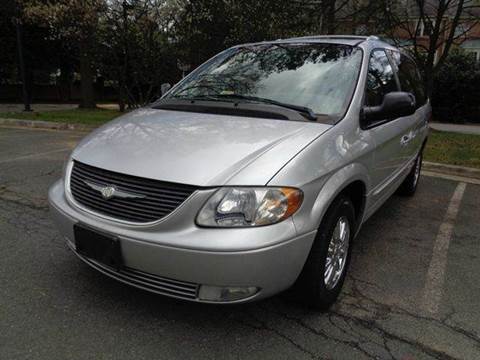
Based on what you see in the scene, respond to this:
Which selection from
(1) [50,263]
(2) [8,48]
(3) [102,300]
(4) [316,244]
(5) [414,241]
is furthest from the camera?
(2) [8,48]

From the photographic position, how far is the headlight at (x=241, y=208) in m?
2.26

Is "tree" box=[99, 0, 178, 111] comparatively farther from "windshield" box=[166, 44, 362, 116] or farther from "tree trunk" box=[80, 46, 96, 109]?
"windshield" box=[166, 44, 362, 116]

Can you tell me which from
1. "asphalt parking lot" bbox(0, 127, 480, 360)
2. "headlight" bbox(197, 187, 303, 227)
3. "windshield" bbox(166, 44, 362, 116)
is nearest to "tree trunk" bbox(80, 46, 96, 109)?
"asphalt parking lot" bbox(0, 127, 480, 360)

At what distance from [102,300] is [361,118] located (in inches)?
81.9

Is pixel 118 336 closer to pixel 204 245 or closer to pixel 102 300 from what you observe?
pixel 102 300

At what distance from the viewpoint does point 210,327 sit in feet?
8.59

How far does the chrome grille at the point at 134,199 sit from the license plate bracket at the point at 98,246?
0.12 metres

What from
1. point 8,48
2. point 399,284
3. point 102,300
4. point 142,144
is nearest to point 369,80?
point 399,284

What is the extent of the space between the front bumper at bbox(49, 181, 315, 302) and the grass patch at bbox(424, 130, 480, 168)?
613 cm

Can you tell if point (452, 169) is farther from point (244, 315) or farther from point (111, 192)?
point (111, 192)

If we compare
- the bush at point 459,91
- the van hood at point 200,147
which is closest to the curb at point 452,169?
the van hood at point 200,147

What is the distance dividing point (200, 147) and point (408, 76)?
124 inches

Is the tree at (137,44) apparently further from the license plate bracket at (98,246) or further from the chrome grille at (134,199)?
the license plate bracket at (98,246)

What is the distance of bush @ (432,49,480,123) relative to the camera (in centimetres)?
1966
